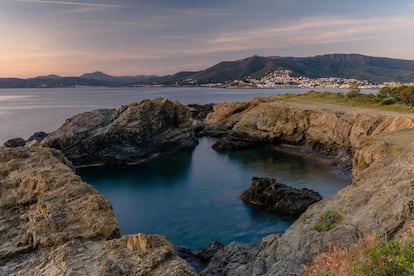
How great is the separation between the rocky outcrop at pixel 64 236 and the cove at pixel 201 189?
41.8ft

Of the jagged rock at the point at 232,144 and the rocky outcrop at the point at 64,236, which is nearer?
the rocky outcrop at the point at 64,236

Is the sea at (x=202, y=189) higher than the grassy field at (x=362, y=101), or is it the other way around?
the grassy field at (x=362, y=101)

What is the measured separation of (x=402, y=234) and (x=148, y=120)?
151ft

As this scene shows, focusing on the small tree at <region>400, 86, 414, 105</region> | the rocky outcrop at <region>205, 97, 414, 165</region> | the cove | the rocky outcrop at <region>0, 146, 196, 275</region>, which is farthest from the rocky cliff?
the small tree at <region>400, 86, 414, 105</region>

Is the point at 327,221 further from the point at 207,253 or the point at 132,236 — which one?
the point at 207,253

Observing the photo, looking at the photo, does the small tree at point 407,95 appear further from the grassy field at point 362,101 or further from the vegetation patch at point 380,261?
the vegetation patch at point 380,261

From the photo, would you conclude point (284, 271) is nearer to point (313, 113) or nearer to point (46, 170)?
point (46, 170)

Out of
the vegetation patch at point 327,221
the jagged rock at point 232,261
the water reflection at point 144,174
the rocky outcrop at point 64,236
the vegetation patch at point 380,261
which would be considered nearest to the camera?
the vegetation patch at point 380,261

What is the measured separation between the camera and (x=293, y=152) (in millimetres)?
49781

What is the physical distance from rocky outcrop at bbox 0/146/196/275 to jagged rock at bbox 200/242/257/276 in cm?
599

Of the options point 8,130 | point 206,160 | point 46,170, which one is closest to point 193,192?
point 206,160

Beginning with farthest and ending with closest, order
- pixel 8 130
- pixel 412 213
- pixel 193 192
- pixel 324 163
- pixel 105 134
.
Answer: pixel 8 130, pixel 105 134, pixel 324 163, pixel 193 192, pixel 412 213

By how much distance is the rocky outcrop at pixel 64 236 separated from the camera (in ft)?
27.5

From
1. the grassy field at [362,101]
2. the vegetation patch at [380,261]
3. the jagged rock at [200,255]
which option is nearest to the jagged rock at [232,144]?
the grassy field at [362,101]
